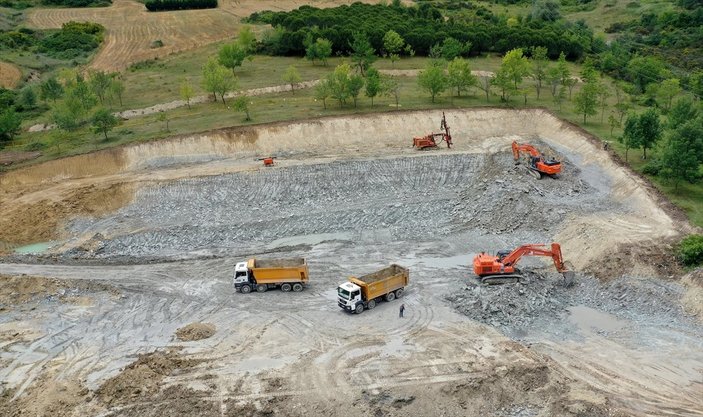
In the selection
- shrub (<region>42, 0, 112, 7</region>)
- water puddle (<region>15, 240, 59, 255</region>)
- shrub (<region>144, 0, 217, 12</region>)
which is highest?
shrub (<region>42, 0, 112, 7</region>)

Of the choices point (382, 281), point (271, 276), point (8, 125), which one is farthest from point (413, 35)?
point (382, 281)

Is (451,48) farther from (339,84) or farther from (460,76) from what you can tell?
(339,84)

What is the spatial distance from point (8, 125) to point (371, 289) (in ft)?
139

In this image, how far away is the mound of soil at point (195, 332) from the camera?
3005cm

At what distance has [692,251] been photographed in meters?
Result: 32.2

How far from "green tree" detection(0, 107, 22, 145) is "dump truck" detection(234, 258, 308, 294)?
34404 millimetres

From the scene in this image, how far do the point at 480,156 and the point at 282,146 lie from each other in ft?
58.6

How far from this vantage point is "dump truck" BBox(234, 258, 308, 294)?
3391 centimetres

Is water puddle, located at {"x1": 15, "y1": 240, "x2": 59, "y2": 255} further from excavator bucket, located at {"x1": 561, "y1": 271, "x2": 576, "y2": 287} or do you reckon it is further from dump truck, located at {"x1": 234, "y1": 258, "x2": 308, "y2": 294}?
excavator bucket, located at {"x1": 561, "y1": 271, "x2": 576, "y2": 287}

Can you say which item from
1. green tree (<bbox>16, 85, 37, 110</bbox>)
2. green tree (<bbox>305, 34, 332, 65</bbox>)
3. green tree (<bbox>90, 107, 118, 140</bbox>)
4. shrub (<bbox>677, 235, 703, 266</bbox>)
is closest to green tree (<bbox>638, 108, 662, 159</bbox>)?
shrub (<bbox>677, 235, 703, 266</bbox>)

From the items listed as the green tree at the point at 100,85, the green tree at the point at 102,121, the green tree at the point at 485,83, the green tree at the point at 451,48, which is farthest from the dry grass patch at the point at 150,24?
the green tree at the point at 485,83

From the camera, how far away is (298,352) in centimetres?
2834

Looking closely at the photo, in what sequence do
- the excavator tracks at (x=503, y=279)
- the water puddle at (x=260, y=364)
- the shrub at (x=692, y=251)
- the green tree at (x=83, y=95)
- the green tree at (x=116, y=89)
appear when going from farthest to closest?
the green tree at (x=116, y=89) < the green tree at (x=83, y=95) < the excavator tracks at (x=503, y=279) < the shrub at (x=692, y=251) < the water puddle at (x=260, y=364)

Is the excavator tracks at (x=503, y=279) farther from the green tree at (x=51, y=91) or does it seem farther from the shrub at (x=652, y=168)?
the green tree at (x=51, y=91)
